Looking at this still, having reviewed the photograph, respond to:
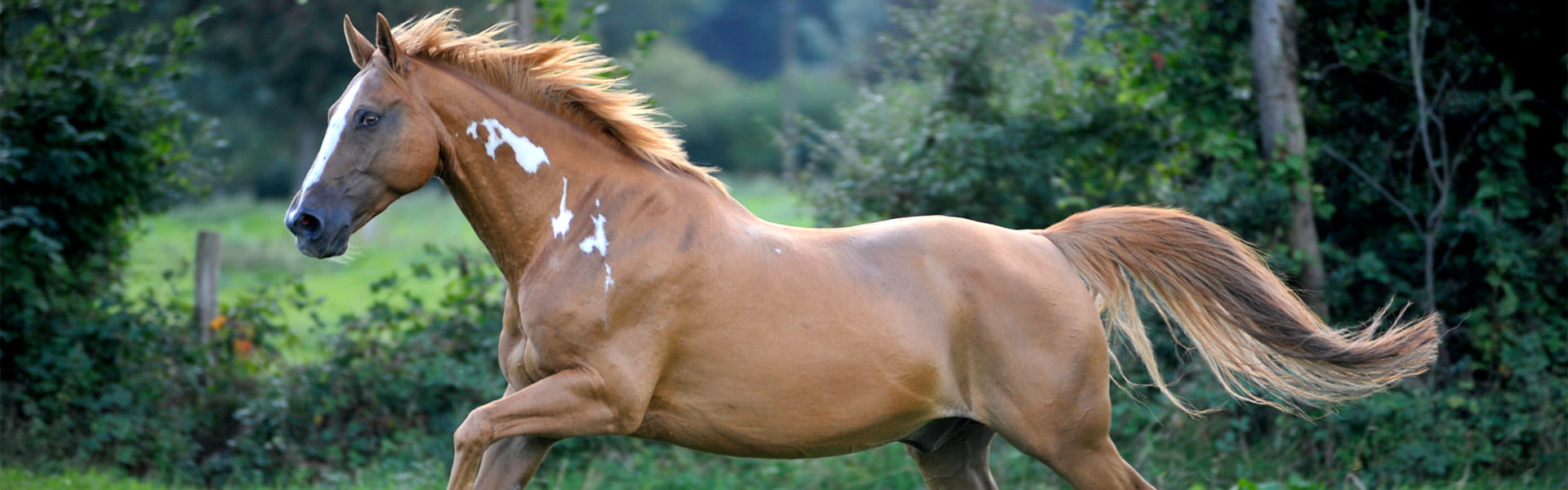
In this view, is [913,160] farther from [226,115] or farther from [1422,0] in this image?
[226,115]

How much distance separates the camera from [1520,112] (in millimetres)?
6535

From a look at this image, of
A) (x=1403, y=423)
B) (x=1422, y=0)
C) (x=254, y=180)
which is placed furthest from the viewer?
(x=254, y=180)

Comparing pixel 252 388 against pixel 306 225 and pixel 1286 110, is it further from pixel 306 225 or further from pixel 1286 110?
pixel 1286 110

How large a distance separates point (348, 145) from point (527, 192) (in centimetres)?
55

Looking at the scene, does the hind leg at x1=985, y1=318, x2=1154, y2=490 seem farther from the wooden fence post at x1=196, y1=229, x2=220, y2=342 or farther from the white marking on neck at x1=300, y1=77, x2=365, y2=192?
the wooden fence post at x1=196, y1=229, x2=220, y2=342

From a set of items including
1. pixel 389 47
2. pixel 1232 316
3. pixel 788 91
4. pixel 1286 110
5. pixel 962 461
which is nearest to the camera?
pixel 389 47

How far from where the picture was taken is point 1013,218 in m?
7.44

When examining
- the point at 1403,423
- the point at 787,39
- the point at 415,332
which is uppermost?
the point at 1403,423

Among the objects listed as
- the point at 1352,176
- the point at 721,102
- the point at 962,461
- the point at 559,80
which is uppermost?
the point at 559,80

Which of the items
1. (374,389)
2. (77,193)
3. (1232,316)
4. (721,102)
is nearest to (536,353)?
(1232,316)

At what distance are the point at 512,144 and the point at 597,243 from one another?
426 mm

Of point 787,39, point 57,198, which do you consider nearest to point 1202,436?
point 57,198

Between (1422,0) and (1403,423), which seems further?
(1422,0)

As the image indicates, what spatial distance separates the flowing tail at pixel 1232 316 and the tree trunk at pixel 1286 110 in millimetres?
2359
